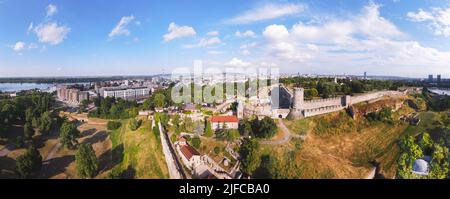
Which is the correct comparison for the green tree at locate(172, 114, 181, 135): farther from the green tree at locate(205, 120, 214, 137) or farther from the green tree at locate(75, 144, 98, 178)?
the green tree at locate(75, 144, 98, 178)

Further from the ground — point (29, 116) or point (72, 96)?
point (72, 96)

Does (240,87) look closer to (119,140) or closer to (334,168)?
(119,140)

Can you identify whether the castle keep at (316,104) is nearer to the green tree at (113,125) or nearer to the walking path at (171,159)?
the walking path at (171,159)

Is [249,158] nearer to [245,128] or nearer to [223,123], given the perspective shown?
[245,128]

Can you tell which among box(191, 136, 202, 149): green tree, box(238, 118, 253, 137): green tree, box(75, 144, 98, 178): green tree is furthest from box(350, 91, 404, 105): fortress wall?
box(75, 144, 98, 178): green tree

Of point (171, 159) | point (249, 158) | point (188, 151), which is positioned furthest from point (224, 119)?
point (171, 159)
